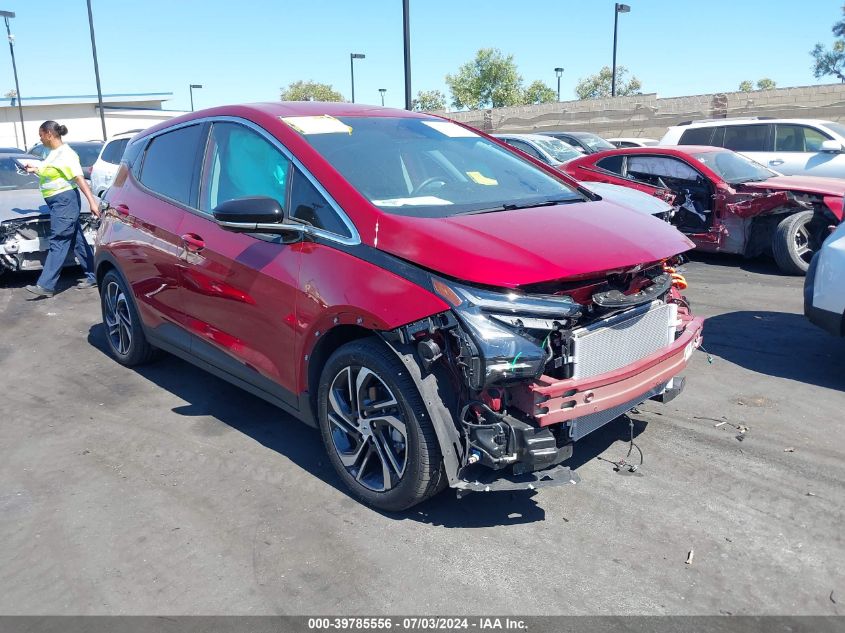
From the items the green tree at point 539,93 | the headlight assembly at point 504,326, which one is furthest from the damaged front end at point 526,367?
the green tree at point 539,93

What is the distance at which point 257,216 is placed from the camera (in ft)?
11.7

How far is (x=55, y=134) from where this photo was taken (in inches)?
335

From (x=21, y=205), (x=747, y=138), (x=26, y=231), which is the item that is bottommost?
(x=26, y=231)

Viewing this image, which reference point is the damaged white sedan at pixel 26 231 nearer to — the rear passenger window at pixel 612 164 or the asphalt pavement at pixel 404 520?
the asphalt pavement at pixel 404 520

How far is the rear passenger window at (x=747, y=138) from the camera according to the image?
13.5m

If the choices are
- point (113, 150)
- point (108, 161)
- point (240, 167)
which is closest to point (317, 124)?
point (240, 167)

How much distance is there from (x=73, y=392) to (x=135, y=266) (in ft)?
3.55

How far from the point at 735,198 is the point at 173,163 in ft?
23.0

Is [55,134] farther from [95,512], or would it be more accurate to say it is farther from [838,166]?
[838,166]

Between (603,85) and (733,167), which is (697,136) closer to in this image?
(733,167)

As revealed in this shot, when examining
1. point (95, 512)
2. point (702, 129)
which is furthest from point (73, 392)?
point (702, 129)

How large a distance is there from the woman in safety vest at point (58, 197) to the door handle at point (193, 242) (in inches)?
172

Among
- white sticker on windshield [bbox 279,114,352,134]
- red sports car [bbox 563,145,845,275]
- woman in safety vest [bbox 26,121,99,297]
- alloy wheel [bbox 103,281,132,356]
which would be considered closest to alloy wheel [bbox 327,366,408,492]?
white sticker on windshield [bbox 279,114,352,134]

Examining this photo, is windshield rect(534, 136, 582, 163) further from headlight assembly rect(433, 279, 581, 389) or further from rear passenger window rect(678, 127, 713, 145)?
headlight assembly rect(433, 279, 581, 389)
